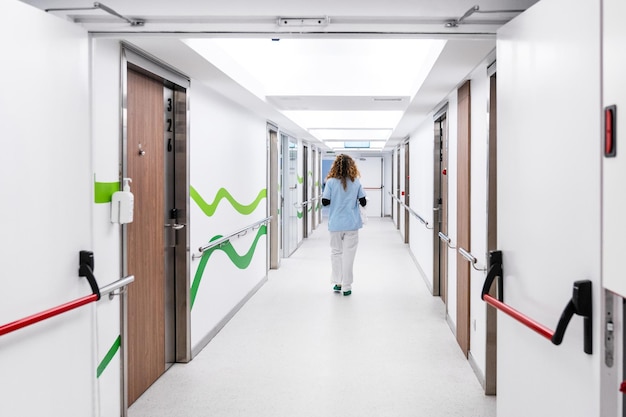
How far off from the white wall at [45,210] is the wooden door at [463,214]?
2745mm

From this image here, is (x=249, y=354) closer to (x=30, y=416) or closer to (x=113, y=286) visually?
(x=113, y=286)

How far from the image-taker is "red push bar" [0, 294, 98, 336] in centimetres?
157

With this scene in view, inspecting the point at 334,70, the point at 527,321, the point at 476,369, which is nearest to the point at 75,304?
the point at 527,321

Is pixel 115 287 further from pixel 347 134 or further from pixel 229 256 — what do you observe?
pixel 347 134

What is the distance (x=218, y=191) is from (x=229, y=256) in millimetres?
772

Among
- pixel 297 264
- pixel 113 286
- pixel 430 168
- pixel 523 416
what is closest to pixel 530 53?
pixel 523 416

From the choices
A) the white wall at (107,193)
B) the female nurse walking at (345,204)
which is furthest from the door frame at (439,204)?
the white wall at (107,193)

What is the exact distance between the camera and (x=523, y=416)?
72.2 inches

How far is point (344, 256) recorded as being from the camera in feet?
19.5

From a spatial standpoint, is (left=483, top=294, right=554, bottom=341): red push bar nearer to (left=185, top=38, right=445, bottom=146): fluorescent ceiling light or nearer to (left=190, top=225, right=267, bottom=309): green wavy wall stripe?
(left=190, top=225, right=267, bottom=309): green wavy wall stripe

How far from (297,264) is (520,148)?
20.9ft

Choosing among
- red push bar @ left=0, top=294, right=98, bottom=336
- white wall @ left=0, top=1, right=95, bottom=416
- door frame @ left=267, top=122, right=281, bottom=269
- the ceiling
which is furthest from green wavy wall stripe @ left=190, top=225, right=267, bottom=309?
red push bar @ left=0, top=294, right=98, bottom=336

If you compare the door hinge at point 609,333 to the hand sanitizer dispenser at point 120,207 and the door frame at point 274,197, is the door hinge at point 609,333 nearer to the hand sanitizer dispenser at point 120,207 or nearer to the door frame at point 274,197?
the hand sanitizer dispenser at point 120,207

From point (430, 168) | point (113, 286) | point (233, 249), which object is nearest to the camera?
point (113, 286)
